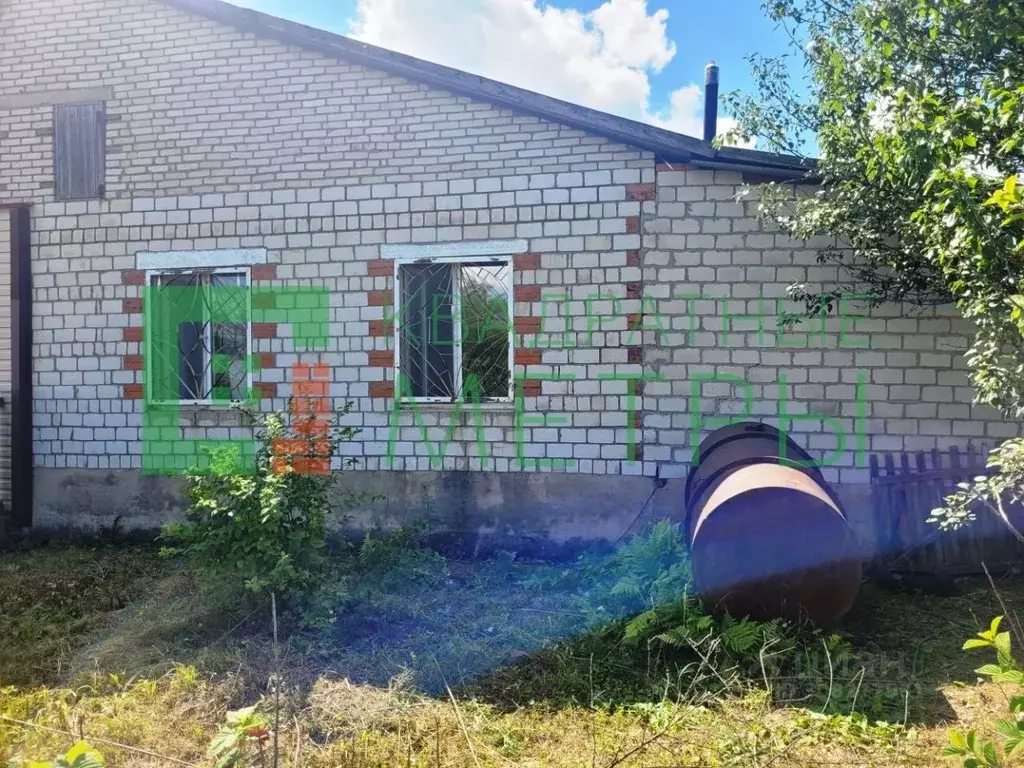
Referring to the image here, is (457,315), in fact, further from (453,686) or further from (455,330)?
(453,686)

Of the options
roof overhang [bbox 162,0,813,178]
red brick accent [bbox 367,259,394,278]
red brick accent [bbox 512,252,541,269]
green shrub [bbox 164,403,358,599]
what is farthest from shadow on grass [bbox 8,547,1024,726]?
roof overhang [bbox 162,0,813,178]

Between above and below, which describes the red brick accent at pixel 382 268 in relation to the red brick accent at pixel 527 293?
above

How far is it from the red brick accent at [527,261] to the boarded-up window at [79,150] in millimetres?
3989

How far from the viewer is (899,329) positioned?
5305 mm

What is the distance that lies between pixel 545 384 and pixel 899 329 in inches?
107

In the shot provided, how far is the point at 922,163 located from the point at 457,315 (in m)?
3.56

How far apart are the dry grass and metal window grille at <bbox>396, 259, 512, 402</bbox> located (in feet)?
6.03

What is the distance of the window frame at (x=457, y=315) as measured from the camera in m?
5.82

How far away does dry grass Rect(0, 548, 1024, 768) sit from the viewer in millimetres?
2947

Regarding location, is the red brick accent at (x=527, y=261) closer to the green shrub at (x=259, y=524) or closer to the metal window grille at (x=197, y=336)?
the green shrub at (x=259, y=524)

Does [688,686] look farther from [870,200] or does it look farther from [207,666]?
[870,200]

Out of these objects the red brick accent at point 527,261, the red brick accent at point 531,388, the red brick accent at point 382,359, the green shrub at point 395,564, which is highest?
the red brick accent at point 527,261

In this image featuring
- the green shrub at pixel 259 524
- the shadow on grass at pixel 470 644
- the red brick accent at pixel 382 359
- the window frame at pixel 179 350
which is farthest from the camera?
the window frame at pixel 179 350

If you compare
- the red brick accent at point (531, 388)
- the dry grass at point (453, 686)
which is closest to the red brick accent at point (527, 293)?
the red brick accent at point (531, 388)
